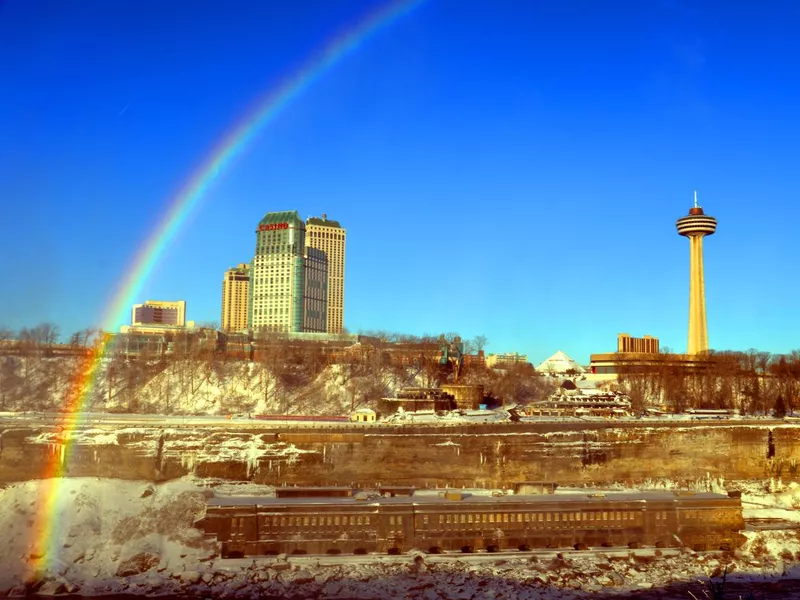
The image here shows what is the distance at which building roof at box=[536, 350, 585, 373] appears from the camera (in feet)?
378

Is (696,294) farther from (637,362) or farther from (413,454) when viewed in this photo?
(413,454)

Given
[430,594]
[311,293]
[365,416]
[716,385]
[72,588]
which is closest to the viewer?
[430,594]

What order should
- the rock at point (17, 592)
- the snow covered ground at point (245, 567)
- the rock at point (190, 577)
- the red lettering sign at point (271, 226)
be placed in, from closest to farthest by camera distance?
the rock at point (17, 592)
the snow covered ground at point (245, 567)
the rock at point (190, 577)
the red lettering sign at point (271, 226)

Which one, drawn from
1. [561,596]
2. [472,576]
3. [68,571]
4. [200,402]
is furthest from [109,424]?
[561,596]

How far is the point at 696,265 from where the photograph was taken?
15288cm

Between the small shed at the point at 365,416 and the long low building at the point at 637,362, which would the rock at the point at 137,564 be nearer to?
the small shed at the point at 365,416

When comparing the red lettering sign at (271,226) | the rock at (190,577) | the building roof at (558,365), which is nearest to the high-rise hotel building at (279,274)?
the red lettering sign at (271,226)

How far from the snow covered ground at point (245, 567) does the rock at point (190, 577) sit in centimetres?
7

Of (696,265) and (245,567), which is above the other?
(696,265)

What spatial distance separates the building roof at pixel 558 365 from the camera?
378 ft

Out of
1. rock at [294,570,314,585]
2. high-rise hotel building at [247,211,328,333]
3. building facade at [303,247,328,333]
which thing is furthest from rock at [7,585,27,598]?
building facade at [303,247,328,333]

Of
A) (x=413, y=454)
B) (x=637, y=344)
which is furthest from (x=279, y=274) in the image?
(x=413, y=454)

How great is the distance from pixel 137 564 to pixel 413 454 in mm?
23290

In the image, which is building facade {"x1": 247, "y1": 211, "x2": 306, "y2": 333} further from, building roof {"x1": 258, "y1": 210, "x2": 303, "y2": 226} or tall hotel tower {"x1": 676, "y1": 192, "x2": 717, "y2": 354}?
tall hotel tower {"x1": 676, "y1": 192, "x2": 717, "y2": 354}
